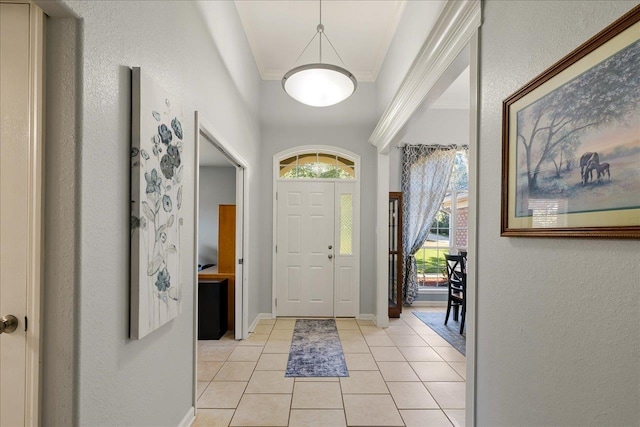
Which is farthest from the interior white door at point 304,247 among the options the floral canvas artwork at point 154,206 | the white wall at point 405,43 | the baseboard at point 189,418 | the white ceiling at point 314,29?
the floral canvas artwork at point 154,206

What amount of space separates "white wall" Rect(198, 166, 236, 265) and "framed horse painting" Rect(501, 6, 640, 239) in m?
5.25

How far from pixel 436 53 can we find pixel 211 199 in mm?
4792

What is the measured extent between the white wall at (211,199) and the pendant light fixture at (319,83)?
3.52 meters

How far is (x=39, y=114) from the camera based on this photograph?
110 cm

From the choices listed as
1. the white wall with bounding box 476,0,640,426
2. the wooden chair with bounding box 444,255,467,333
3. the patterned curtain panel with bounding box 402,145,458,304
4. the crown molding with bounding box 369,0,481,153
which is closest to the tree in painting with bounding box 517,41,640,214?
the white wall with bounding box 476,0,640,426

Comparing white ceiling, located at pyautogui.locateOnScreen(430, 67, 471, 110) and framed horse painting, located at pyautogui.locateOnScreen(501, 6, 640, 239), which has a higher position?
white ceiling, located at pyautogui.locateOnScreen(430, 67, 471, 110)

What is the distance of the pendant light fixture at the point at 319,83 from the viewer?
8.27ft

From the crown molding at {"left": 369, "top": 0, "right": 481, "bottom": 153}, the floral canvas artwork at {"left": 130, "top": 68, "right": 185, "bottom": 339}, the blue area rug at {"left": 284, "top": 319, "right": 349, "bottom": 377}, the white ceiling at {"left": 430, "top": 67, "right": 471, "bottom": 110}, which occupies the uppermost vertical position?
the white ceiling at {"left": 430, "top": 67, "right": 471, "bottom": 110}

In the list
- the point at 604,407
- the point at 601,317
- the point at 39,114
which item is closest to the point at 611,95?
the point at 601,317

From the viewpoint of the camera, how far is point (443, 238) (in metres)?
5.72

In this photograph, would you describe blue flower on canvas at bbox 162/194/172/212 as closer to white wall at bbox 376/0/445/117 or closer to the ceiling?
white wall at bbox 376/0/445/117

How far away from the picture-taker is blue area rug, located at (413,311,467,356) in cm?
379

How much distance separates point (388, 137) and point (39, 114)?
11.3 ft

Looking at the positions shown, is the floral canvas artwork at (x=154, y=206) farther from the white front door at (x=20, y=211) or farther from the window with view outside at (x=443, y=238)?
the window with view outside at (x=443, y=238)
